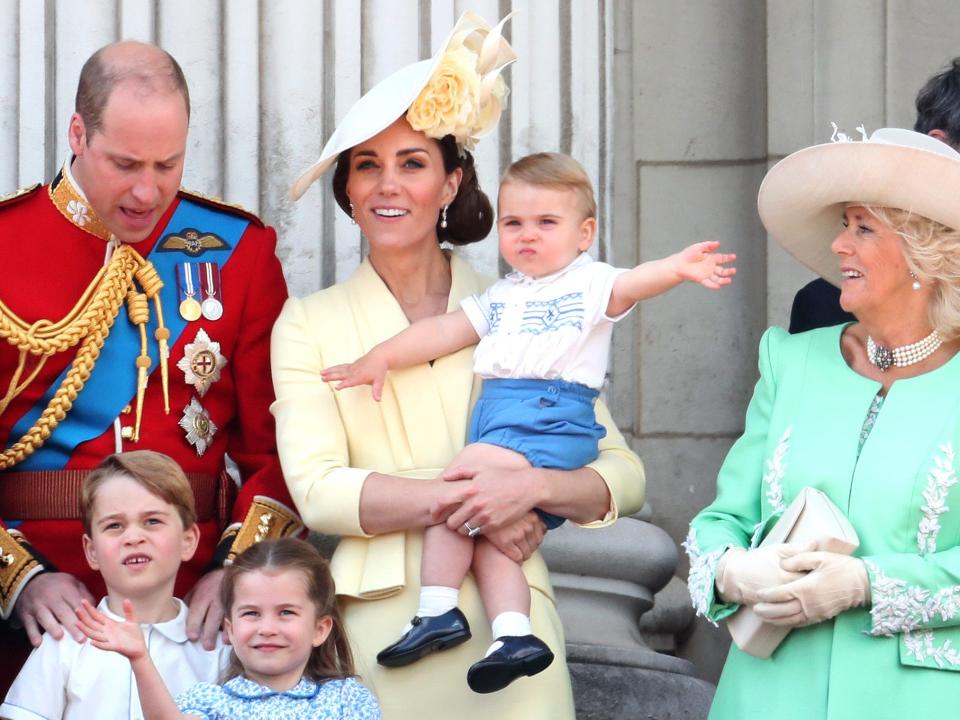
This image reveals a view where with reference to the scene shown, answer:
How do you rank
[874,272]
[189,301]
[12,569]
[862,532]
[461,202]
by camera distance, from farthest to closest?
1. [461,202]
2. [189,301]
3. [12,569]
4. [874,272]
5. [862,532]

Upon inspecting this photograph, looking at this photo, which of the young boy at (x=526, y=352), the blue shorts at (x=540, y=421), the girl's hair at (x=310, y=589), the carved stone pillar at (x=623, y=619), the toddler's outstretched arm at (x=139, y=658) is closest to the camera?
the toddler's outstretched arm at (x=139, y=658)

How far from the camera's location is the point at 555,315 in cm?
449

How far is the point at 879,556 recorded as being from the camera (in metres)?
3.99

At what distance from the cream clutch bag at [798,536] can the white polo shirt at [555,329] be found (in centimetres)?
61

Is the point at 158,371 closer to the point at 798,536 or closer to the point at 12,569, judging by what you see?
the point at 12,569

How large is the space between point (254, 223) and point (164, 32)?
0.94m

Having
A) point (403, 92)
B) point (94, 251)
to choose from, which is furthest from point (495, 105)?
point (94, 251)

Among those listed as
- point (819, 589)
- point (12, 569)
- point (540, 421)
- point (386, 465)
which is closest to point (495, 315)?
point (540, 421)

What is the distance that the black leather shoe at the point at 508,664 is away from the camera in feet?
13.5

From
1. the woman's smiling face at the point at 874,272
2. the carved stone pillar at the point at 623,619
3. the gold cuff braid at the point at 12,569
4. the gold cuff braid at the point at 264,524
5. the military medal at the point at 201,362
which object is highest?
the woman's smiling face at the point at 874,272

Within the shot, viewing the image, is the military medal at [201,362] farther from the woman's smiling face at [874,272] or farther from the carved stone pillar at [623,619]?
the woman's smiling face at [874,272]

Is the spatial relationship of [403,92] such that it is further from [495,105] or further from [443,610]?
[443,610]

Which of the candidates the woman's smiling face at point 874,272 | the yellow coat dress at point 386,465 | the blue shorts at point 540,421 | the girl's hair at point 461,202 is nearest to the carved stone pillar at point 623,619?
the yellow coat dress at point 386,465

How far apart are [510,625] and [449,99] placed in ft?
3.82
